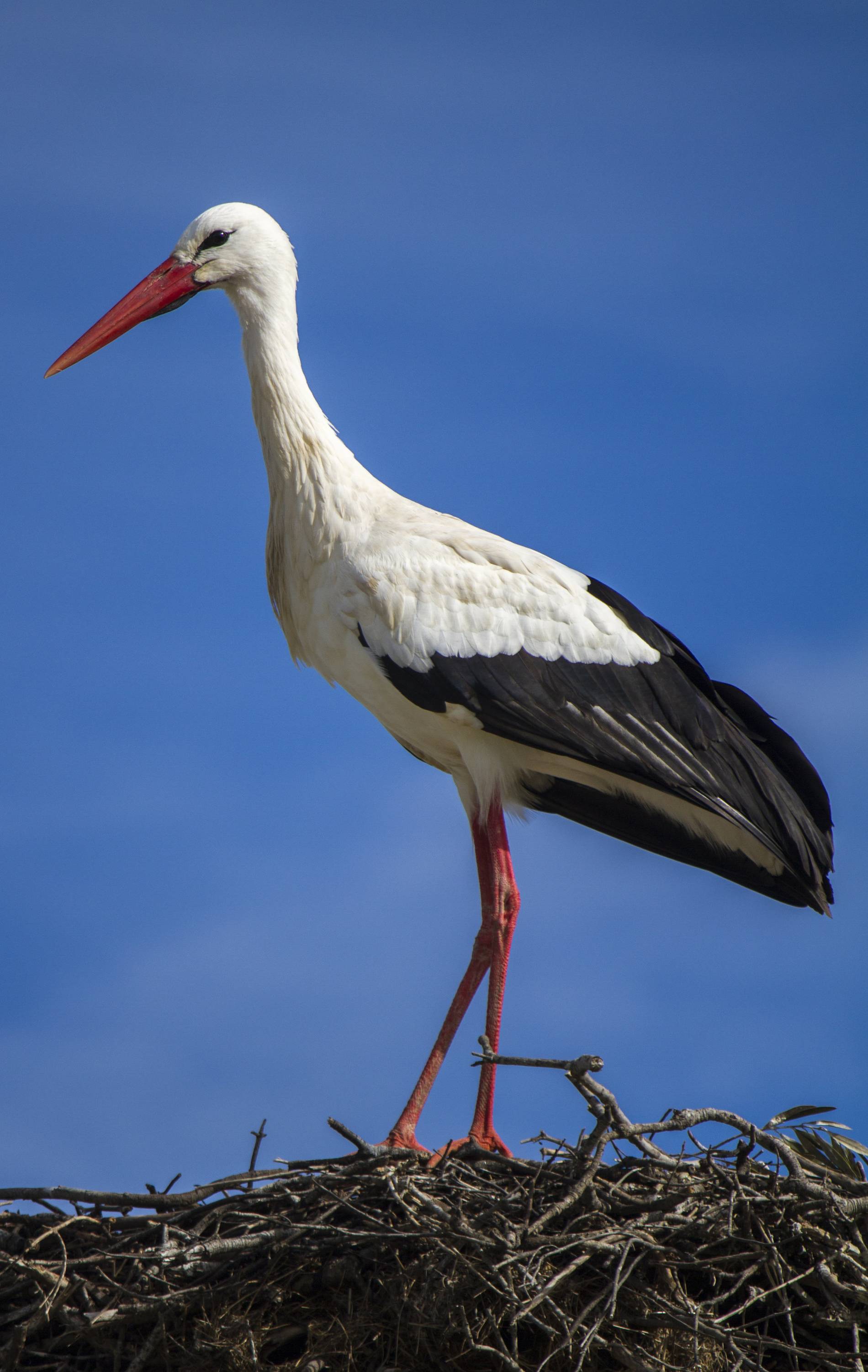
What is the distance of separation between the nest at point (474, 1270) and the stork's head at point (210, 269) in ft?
11.8

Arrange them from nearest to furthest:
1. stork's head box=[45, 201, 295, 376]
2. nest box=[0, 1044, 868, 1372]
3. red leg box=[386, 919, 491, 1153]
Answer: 1. nest box=[0, 1044, 868, 1372]
2. red leg box=[386, 919, 491, 1153]
3. stork's head box=[45, 201, 295, 376]

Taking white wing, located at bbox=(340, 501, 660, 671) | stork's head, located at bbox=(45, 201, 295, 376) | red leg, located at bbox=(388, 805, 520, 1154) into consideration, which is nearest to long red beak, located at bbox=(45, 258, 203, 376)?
stork's head, located at bbox=(45, 201, 295, 376)

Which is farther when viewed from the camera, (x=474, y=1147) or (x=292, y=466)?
(x=292, y=466)

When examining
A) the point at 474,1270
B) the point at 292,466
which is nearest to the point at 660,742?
the point at 292,466

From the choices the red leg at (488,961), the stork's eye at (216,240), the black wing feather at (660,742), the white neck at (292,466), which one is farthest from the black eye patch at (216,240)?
the red leg at (488,961)

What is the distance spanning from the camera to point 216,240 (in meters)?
6.22

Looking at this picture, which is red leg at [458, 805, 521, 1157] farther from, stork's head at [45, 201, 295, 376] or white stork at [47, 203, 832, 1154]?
stork's head at [45, 201, 295, 376]

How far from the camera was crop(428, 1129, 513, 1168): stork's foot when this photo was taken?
4488mm

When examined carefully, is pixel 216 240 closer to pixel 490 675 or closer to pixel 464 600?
pixel 464 600

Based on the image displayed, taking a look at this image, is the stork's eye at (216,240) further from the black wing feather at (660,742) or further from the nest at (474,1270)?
the nest at (474,1270)

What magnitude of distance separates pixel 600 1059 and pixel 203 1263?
1.32 m

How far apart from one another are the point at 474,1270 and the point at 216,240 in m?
4.34

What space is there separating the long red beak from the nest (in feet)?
11.9

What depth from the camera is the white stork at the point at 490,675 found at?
5484 millimetres
